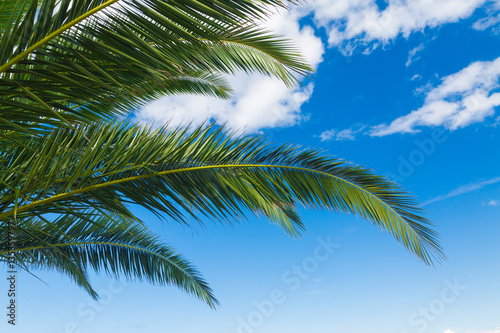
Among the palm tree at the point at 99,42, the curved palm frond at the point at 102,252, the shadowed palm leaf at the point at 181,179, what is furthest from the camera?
the curved palm frond at the point at 102,252

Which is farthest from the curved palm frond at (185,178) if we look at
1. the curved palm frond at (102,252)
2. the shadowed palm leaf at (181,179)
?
the curved palm frond at (102,252)

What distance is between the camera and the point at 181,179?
A: 3170 millimetres

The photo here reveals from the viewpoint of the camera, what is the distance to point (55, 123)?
2.42 m

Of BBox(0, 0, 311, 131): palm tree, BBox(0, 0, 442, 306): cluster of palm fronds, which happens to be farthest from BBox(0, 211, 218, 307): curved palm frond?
BBox(0, 0, 311, 131): palm tree

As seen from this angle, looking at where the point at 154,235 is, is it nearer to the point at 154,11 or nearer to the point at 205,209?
the point at 205,209

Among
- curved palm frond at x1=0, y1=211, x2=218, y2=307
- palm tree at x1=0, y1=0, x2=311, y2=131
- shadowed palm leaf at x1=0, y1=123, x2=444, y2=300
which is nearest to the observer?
palm tree at x1=0, y1=0, x2=311, y2=131

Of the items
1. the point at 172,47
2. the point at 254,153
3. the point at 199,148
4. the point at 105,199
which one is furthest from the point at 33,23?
the point at 254,153

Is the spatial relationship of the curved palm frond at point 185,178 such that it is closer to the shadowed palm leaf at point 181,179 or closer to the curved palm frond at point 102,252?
the shadowed palm leaf at point 181,179

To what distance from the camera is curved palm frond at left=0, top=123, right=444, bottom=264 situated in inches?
115

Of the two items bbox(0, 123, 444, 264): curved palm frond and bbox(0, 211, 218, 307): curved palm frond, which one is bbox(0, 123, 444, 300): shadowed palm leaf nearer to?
bbox(0, 123, 444, 264): curved palm frond

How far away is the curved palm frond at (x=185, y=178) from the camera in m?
2.93

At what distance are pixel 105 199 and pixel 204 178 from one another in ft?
2.43

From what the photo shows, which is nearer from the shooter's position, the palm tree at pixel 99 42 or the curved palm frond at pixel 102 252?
the palm tree at pixel 99 42

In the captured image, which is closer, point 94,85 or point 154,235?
point 94,85
